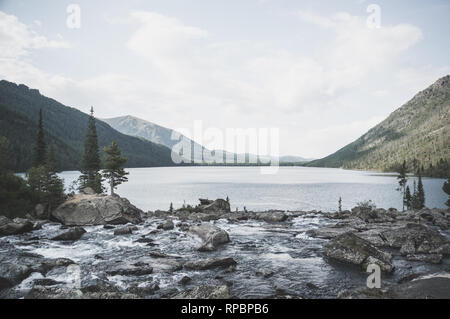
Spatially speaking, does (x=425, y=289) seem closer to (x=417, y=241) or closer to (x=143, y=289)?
(x=417, y=241)

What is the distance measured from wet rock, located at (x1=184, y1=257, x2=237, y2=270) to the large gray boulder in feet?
76.9

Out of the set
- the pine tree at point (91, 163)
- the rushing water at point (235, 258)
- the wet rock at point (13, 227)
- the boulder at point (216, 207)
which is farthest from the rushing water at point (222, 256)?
the pine tree at point (91, 163)

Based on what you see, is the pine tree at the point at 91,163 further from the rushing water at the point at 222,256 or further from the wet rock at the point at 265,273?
the wet rock at the point at 265,273

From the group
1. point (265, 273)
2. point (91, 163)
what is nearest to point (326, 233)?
point (265, 273)

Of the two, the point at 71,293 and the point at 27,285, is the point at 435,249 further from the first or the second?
the point at 27,285

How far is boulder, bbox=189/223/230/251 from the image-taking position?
25.0 meters

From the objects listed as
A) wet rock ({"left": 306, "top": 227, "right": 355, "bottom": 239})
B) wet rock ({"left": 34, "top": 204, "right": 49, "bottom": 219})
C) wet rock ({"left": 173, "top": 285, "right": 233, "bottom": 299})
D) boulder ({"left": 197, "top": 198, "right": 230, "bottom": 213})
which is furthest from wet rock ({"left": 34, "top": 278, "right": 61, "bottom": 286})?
boulder ({"left": 197, "top": 198, "right": 230, "bottom": 213})

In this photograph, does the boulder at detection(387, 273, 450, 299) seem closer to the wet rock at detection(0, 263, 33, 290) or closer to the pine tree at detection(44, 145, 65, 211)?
the wet rock at detection(0, 263, 33, 290)
